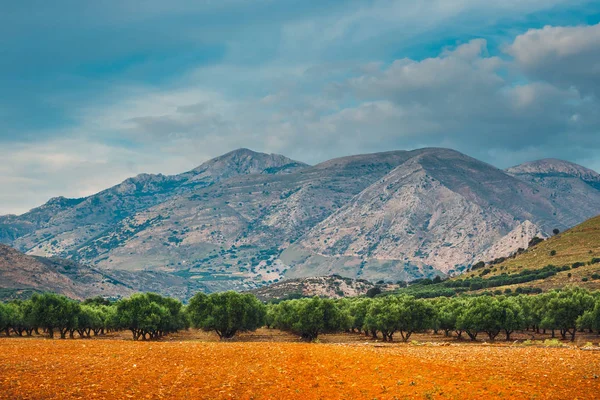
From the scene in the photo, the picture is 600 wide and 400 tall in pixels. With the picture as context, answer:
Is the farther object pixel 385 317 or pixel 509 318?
pixel 385 317

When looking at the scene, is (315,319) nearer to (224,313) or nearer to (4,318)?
(224,313)

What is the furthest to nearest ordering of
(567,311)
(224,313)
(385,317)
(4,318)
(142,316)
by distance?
(224,313) → (4,318) → (385,317) → (142,316) → (567,311)

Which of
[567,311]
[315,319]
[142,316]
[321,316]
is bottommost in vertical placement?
[315,319]

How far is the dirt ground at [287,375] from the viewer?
103 feet

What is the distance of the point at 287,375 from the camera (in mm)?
36625

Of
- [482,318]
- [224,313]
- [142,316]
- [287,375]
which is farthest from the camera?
[224,313]

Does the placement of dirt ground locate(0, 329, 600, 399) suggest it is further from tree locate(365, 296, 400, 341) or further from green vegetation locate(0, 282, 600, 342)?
tree locate(365, 296, 400, 341)

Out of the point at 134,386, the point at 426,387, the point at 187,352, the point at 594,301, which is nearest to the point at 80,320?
the point at 187,352

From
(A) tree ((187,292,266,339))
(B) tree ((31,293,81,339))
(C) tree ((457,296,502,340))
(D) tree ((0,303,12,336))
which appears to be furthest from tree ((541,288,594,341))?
(D) tree ((0,303,12,336))

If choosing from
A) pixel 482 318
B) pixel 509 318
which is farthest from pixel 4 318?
pixel 509 318

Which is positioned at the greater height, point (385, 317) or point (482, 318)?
point (385, 317)

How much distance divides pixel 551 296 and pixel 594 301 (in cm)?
1195

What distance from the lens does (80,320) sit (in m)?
110

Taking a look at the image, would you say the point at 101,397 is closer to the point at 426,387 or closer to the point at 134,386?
the point at 134,386
